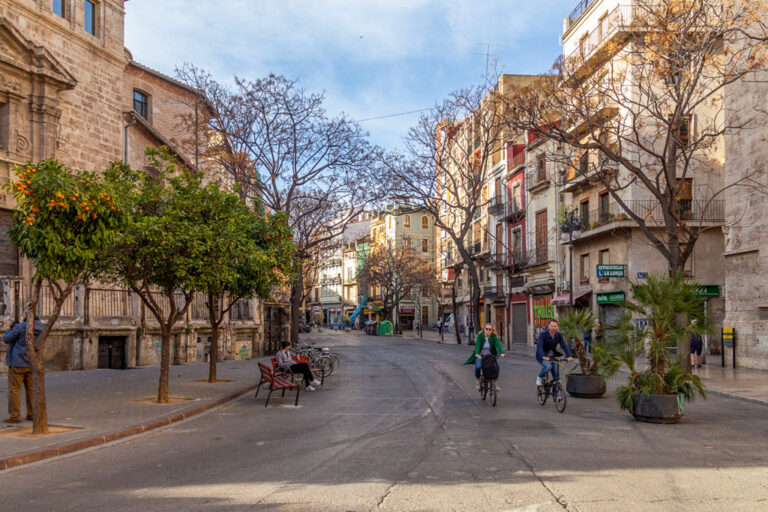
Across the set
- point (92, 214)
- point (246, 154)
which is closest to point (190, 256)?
point (92, 214)

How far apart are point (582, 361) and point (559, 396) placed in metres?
2.57

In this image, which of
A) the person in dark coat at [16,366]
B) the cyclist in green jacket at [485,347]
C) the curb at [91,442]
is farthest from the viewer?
the cyclist in green jacket at [485,347]

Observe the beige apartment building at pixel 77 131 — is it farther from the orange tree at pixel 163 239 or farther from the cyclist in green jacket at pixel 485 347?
the cyclist in green jacket at pixel 485 347

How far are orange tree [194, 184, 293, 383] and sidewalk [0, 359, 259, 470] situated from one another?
2.01 m

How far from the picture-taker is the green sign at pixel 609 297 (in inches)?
1280

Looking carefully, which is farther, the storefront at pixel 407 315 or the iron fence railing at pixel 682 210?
the storefront at pixel 407 315

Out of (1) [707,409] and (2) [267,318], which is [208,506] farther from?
(2) [267,318]

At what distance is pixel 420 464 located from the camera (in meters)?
7.61

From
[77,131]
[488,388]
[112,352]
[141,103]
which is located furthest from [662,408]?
[141,103]

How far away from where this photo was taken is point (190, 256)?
13188mm

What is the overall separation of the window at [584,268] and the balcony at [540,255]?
3.40 m

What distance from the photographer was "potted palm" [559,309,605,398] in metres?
13.8

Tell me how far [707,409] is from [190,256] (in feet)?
34.3

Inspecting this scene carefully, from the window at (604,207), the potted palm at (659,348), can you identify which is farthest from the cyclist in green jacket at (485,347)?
the window at (604,207)
